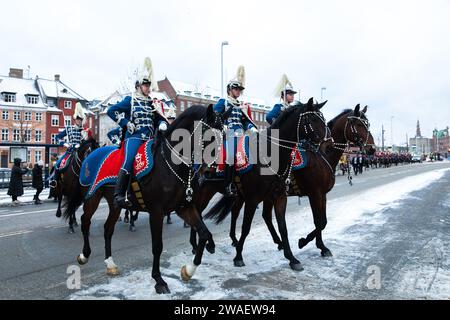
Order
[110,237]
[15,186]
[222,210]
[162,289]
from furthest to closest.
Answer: [15,186] → [222,210] → [110,237] → [162,289]

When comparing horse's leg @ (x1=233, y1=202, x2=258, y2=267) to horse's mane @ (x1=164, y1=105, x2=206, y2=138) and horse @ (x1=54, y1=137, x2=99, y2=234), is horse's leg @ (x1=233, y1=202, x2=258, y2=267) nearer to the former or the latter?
horse's mane @ (x1=164, y1=105, x2=206, y2=138)

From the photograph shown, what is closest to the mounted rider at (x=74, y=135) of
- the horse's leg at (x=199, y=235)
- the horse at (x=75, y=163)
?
the horse at (x=75, y=163)

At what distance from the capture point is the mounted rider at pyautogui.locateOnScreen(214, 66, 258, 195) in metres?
6.69

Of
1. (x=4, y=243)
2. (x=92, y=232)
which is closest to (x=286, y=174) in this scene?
(x=92, y=232)

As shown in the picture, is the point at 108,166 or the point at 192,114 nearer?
the point at 192,114

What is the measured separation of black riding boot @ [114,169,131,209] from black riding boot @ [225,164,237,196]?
75.6 inches

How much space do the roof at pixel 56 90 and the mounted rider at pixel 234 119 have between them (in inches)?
2390

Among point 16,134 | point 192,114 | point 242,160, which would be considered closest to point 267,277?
point 242,160

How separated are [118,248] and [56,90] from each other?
62.1 m

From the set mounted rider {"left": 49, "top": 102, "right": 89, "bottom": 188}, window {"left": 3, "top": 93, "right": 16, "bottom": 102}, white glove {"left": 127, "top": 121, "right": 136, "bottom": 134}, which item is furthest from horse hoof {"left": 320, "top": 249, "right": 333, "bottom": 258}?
window {"left": 3, "top": 93, "right": 16, "bottom": 102}

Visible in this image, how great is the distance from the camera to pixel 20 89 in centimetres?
5884

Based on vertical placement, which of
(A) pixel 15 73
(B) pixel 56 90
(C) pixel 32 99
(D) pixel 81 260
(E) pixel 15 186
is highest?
(A) pixel 15 73

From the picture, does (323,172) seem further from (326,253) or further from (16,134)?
(16,134)
